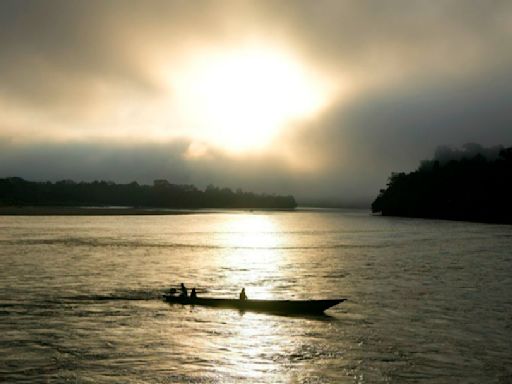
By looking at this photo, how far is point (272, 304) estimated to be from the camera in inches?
1843

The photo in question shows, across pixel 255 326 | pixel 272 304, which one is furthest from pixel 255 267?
pixel 255 326

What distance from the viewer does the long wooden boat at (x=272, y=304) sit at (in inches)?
1789

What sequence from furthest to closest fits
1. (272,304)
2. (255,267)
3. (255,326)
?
1. (255,267)
2. (272,304)
3. (255,326)

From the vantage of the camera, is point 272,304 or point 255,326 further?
point 272,304

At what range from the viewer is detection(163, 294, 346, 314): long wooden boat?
149ft

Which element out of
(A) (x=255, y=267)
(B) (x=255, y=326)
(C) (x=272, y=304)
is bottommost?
(A) (x=255, y=267)

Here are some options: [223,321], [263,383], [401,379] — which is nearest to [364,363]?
[401,379]

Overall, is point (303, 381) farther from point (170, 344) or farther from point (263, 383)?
point (170, 344)

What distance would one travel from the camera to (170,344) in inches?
1436

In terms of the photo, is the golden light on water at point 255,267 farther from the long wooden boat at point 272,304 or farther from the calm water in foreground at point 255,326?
Answer: the long wooden boat at point 272,304

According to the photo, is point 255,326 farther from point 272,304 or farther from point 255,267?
point 255,267

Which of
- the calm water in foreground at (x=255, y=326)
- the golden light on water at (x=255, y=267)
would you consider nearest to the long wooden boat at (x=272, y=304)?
the calm water in foreground at (x=255, y=326)

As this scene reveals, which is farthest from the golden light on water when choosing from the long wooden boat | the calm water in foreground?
the long wooden boat

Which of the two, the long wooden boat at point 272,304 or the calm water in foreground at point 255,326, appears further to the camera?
the long wooden boat at point 272,304
